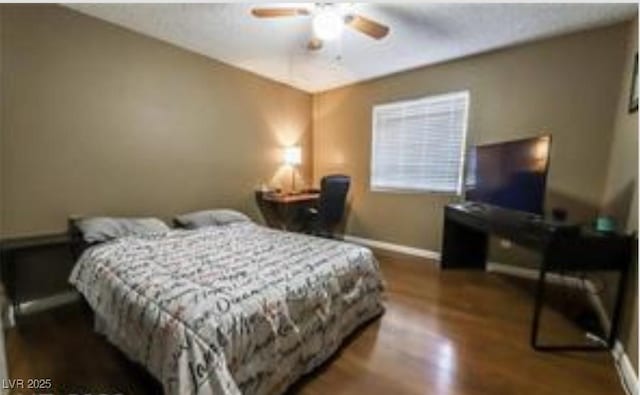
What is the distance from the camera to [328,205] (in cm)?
395

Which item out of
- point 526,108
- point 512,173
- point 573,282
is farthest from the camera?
point 526,108

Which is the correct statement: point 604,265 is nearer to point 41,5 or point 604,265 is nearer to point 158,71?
point 158,71

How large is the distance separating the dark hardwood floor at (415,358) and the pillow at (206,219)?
3.43ft

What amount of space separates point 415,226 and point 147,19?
3.56m

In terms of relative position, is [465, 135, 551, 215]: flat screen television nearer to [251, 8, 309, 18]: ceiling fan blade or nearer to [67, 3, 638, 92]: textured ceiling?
[67, 3, 638, 92]: textured ceiling

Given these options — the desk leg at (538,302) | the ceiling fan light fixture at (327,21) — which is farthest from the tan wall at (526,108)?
the ceiling fan light fixture at (327,21)

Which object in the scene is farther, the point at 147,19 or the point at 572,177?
the point at 572,177

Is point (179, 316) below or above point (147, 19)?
below

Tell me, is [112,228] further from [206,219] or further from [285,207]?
[285,207]

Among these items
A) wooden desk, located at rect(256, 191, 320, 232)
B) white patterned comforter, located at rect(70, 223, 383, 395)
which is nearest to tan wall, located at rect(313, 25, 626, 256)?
wooden desk, located at rect(256, 191, 320, 232)

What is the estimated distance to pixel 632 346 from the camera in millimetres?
1777

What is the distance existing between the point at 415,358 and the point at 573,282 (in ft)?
6.89

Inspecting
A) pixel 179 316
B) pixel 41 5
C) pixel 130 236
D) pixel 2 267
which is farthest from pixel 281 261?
pixel 41 5

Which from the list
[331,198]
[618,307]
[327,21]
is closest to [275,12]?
[327,21]
